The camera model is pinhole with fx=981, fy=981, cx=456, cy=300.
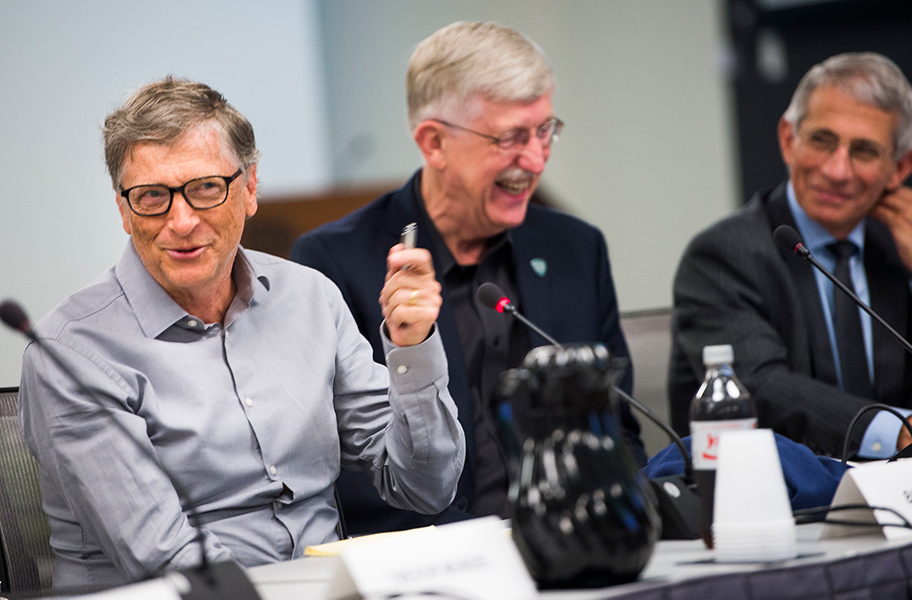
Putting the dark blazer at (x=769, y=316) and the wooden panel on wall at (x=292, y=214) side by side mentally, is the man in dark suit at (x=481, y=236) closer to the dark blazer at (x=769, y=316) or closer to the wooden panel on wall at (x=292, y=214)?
the dark blazer at (x=769, y=316)

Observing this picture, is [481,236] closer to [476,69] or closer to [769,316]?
[476,69]

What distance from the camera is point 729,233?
2227 mm

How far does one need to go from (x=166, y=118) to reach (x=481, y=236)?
2.84ft

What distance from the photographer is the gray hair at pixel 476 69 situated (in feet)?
6.48

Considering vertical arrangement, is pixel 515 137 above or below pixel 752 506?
above

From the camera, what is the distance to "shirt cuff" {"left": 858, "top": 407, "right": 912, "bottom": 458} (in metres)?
1.74

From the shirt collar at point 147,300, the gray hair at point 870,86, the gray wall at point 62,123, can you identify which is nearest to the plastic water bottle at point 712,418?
the shirt collar at point 147,300

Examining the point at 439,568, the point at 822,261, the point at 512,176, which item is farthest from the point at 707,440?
the point at 822,261

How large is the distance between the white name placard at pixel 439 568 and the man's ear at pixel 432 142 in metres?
1.35

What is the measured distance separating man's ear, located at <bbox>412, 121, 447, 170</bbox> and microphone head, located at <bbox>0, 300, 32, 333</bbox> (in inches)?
47.4

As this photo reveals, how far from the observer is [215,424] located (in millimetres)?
1312

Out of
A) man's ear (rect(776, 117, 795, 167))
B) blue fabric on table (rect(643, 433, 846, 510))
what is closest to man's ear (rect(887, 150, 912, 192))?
man's ear (rect(776, 117, 795, 167))

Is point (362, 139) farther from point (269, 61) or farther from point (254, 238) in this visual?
point (254, 238)

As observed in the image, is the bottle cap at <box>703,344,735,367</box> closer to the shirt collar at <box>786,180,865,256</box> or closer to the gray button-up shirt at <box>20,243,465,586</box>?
the gray button-up shirt at <box>20,243,465,586</box>
